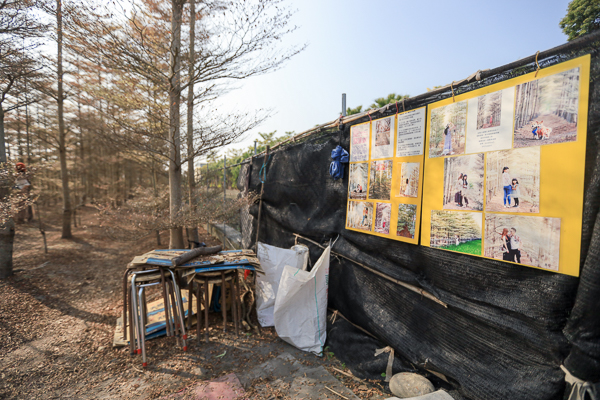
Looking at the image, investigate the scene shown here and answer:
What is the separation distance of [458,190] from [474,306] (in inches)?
33.2

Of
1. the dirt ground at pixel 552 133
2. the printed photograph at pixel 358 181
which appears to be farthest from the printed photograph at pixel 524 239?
the printed photograph at pixel 358 181

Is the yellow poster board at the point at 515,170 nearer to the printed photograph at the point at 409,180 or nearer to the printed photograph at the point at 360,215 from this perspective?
the printed photograph at the point at 409,180

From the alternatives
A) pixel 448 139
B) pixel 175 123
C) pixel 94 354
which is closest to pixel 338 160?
pixel 448 139

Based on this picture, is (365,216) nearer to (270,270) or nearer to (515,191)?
(515,191)

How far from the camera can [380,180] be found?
108 inches

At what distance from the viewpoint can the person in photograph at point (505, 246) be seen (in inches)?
66.8

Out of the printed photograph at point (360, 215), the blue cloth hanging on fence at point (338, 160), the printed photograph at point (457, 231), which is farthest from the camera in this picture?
the blue cloth hanging on fence at point (338, 160)

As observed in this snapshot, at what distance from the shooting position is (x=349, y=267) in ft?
10.5

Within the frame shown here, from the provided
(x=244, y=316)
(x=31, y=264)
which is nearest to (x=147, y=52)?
(x=244, y=316)

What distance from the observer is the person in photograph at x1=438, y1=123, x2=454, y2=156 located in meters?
2.07

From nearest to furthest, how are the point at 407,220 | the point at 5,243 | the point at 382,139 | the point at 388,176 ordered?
the point at 407,220 → the point at 388,176 → the point at 382,139 → the point at 5,243

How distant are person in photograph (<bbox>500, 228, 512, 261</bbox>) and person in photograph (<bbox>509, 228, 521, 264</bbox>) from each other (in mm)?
14

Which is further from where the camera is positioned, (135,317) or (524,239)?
(135,317)

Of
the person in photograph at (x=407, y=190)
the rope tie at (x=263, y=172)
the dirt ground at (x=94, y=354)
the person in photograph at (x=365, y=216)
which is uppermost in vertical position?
the rope tie at (x=263, y=172)
